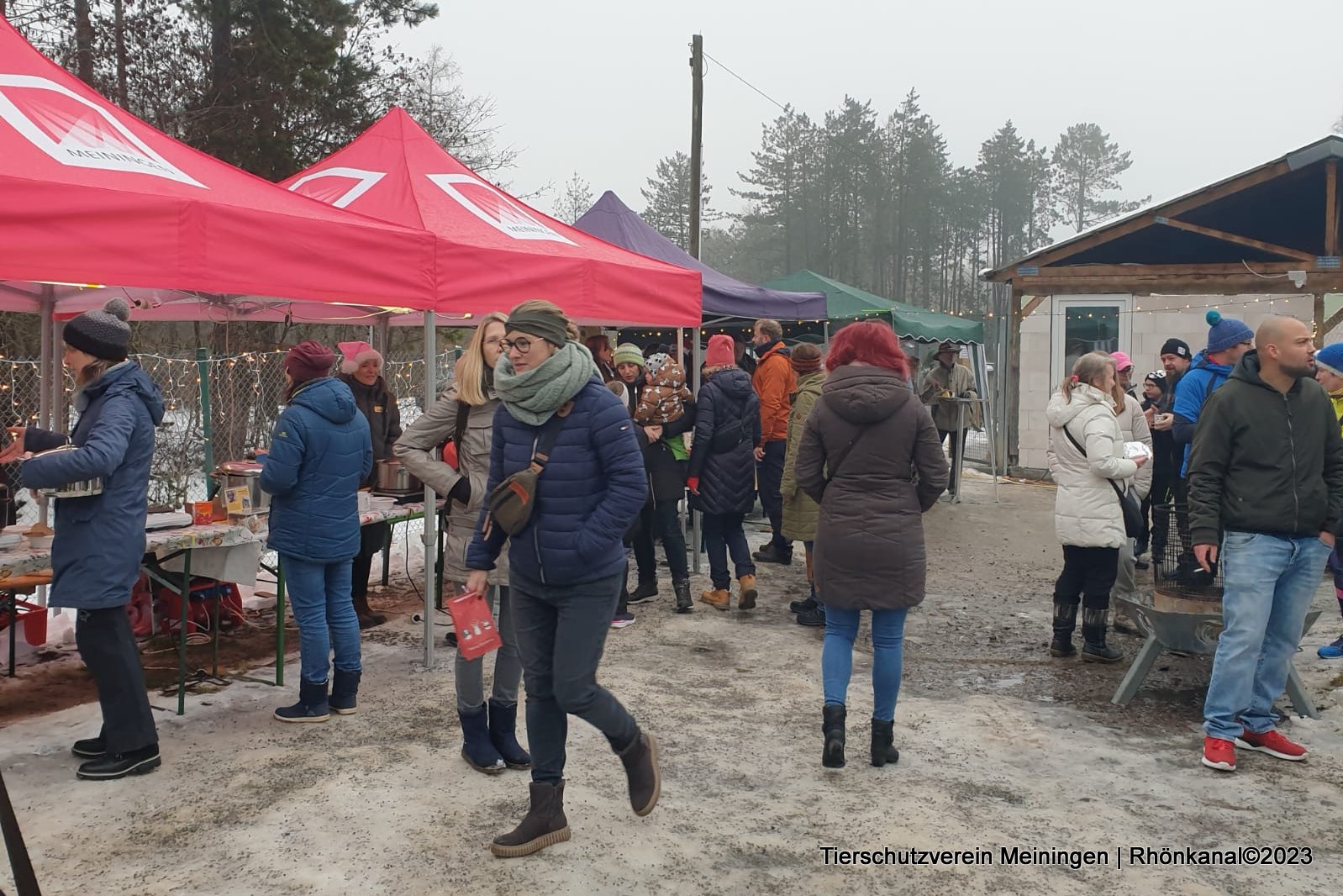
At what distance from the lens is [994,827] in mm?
3676

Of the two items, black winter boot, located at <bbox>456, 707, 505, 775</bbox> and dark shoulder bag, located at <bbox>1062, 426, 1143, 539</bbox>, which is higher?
dark shoulder bag, located at <bbox>1062, 426, 1143, 539</bbox>

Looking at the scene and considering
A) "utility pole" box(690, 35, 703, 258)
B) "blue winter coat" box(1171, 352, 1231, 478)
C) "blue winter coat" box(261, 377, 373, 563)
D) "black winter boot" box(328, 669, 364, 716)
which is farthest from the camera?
"utility pole" box(690, 35, 703, 258)

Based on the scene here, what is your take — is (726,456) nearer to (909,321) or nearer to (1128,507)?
(1128,507)

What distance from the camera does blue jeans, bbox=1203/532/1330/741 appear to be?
13.5ft

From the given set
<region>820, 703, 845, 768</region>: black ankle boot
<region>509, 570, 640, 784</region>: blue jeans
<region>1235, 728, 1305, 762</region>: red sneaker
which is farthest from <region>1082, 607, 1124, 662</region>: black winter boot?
<region>509, 570, 640, 784</region>: blue jeans

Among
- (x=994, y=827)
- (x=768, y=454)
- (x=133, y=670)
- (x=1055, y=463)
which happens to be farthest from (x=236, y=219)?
(x=768, y=454)

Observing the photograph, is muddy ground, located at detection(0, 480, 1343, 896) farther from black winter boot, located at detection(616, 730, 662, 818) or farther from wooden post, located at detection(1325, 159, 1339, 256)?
wooden post, located at detection(1325, 159, 1339, 256)

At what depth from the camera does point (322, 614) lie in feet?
15.2

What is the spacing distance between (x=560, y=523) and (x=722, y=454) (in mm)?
3824

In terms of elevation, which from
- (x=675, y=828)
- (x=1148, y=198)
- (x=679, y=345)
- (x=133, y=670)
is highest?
(x=1148, y=198)

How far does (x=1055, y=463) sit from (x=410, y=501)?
3.63m

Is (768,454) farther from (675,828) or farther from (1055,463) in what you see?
(675,828)

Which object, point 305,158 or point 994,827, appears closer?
point 994,827

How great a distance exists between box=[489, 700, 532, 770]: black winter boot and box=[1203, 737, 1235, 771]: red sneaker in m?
2.68
